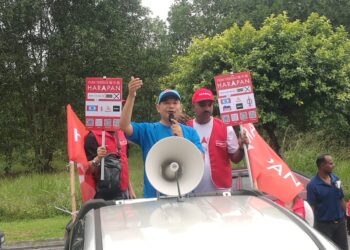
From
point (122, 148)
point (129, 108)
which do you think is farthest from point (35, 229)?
point (129, 108)

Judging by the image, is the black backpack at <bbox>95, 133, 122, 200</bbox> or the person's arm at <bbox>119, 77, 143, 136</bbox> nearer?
the person's arm at <bbox>119, 77, 143, 136</bbox>

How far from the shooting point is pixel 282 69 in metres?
10.9

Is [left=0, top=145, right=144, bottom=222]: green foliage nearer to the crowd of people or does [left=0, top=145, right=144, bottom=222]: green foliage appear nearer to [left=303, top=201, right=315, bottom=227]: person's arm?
the crowd of people

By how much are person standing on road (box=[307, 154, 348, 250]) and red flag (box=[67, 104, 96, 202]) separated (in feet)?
8.52

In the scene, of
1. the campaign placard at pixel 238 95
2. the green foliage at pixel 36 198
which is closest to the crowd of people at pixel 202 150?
the campaign placard at pixel 238 95

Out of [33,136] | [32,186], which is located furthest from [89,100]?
[33,136]

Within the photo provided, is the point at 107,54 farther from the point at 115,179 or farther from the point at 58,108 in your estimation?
the point at 115,179

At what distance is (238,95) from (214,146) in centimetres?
94

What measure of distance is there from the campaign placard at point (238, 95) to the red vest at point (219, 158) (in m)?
0.57

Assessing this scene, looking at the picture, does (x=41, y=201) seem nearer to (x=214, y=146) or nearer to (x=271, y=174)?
(x=271, y=174)

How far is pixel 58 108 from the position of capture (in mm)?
22094

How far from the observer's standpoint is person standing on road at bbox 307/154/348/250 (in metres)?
5.98

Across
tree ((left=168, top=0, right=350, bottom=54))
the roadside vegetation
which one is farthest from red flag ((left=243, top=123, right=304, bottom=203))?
tree ((left=168, top=0, right=350, bottom=54))

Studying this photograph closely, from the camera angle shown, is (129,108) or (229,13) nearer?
(129,108)
